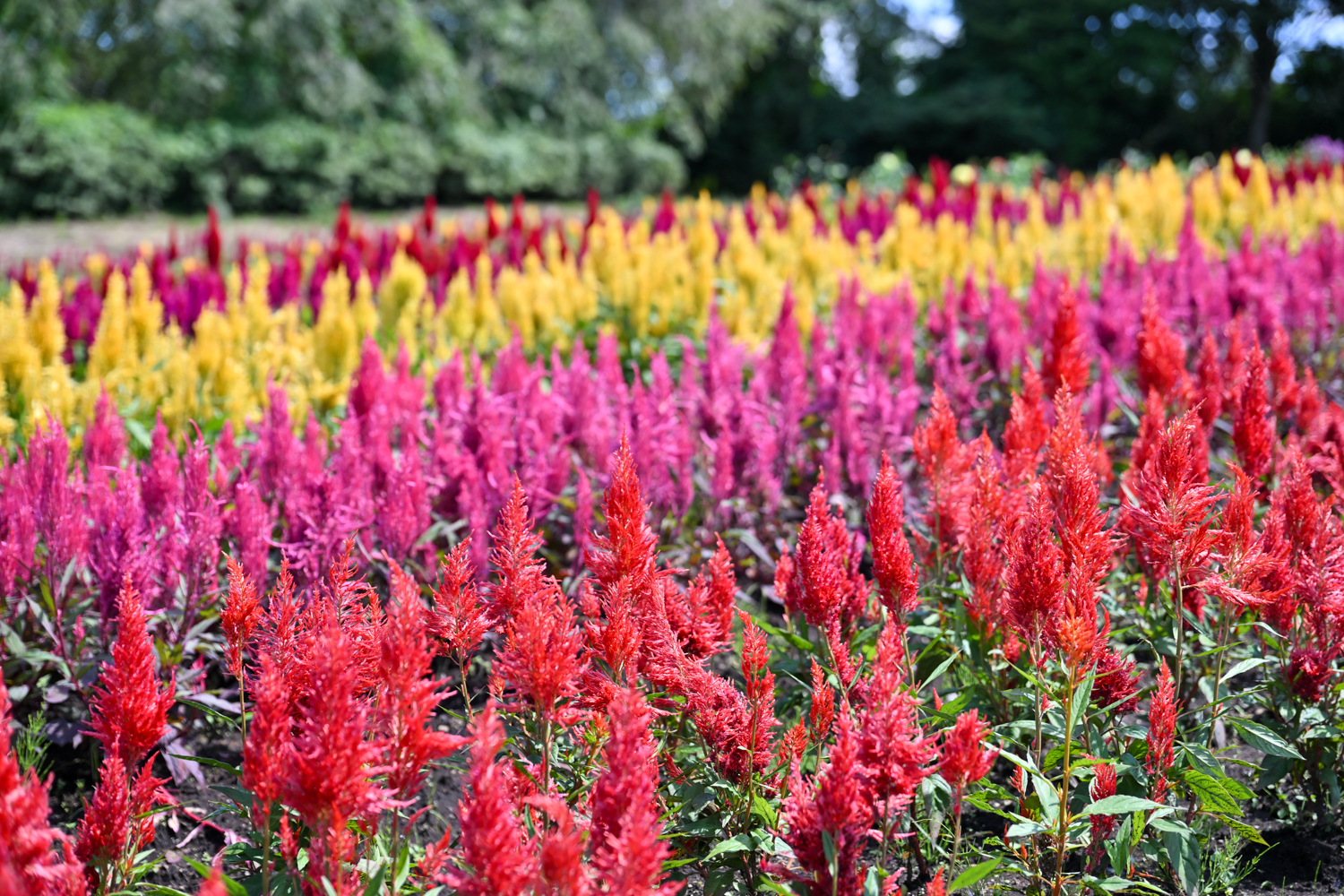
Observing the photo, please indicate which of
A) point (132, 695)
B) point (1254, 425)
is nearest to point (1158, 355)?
point (1254, 425)

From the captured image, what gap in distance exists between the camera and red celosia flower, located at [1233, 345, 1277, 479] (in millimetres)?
2637

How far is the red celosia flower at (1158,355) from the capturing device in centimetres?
326

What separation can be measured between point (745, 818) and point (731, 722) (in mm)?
192

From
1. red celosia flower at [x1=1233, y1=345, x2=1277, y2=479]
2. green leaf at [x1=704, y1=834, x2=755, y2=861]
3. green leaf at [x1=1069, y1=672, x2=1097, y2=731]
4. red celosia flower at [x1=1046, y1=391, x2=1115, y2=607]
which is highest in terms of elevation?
red celosia flower at [x1=1233, y1=345, x2=1277, y2=479]

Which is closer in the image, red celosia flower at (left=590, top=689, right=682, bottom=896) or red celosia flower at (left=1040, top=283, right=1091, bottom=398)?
red celosia flower at (left=590, top=689, right=682, bottom=896)

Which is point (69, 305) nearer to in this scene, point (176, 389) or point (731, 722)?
point (176, 389)

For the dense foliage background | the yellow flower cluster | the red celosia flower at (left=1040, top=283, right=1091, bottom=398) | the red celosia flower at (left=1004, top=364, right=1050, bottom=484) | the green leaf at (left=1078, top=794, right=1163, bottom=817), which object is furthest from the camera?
the dense foliage background

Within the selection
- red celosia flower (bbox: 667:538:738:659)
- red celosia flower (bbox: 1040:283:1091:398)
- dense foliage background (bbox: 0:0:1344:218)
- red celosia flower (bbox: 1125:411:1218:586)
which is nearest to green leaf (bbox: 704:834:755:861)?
red celosia flower (bbox: 667:538:738:659)

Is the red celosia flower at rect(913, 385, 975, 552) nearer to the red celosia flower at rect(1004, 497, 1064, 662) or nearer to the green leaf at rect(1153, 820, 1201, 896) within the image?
the red celosia flower at rect(1004, 497, 1064, 662)

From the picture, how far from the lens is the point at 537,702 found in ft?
5.50

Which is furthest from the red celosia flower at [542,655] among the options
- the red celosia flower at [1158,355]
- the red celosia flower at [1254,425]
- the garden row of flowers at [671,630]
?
the red celosia flower at [1158,355]

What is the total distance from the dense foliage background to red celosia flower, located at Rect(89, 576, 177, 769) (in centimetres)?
1729

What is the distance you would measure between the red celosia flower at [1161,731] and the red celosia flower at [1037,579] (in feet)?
A: 0.75

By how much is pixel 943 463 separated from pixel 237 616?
1436mm
